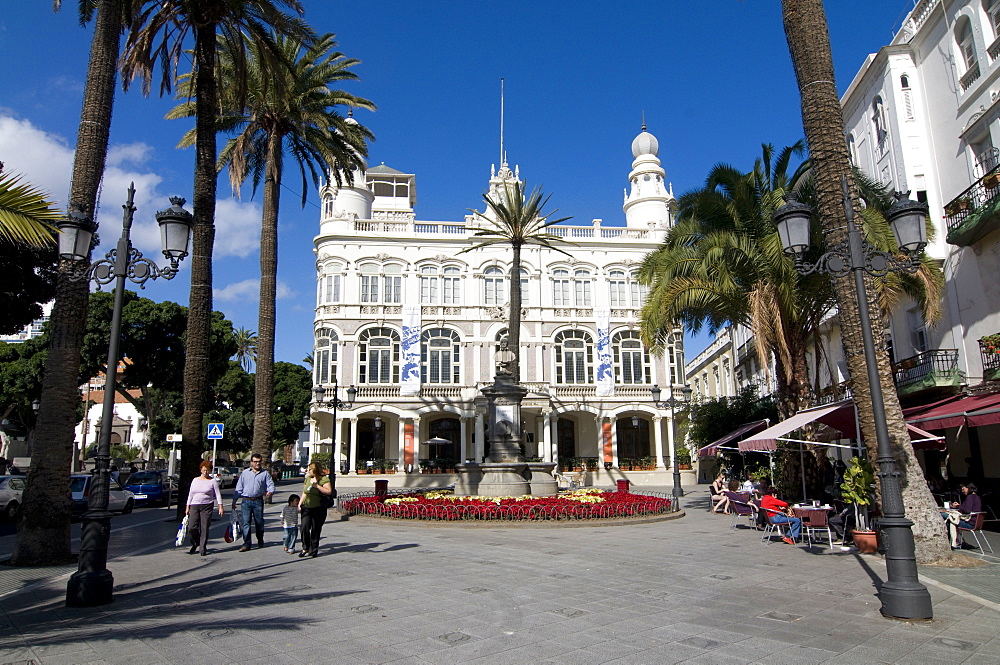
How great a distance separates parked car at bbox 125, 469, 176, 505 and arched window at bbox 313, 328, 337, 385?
41.6 feet

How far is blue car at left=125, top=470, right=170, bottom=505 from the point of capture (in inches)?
1090

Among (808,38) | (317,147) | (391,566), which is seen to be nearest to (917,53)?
(808,38)

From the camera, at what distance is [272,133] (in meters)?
22.2

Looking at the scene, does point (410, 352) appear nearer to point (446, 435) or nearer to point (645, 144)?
point (446, 435)

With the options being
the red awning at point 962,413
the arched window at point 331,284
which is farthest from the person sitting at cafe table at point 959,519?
the arched window at point 331,284

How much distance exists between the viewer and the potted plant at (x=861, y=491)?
11768 millimetres

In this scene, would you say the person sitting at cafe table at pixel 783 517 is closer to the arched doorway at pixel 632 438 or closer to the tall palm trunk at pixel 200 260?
the tall palm trunk at pixel 200 260

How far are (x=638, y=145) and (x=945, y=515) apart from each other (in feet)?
129

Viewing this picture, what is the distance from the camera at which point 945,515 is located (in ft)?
39.5

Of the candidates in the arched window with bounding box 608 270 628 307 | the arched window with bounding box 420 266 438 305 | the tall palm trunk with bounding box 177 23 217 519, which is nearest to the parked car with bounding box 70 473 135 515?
the tall palm trunk with bounding box 177 23 217 519

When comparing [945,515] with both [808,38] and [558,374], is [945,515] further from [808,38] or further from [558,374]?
[558,374]

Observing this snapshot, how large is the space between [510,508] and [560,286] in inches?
1087

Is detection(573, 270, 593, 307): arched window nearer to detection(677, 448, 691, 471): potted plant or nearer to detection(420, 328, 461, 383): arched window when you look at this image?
detection(420, 328, 461, 383): arched window

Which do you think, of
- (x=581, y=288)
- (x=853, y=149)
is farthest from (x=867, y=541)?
(x=581, y=288)
